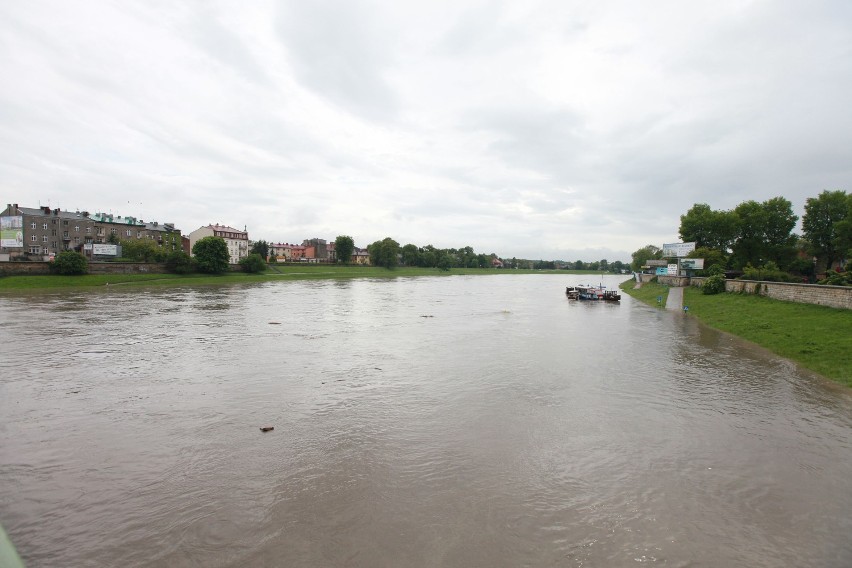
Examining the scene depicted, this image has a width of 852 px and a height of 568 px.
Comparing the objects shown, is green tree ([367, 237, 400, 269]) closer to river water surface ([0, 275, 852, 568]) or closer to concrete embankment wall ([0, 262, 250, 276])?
concrete embankment wall ([0, 262, 250, 276])

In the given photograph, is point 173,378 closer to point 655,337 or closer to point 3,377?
point 3,377

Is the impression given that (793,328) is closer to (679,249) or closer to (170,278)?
(679,249)

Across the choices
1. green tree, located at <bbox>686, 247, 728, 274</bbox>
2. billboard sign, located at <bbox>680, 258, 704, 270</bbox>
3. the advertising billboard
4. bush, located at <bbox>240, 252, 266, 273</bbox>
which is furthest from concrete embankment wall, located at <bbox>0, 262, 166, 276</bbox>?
green tree, located at <bbox>686, 247, 728, 274</bbox>

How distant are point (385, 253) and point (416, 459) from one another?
433 ft

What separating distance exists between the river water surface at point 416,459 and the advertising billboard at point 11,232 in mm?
87294

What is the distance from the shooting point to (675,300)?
5634 centimetres

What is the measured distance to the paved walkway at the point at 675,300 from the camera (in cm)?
5257

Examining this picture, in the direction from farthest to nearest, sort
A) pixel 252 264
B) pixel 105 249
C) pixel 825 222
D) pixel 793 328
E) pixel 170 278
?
pixel 105 249 → pixel 252 264 → pixel 170 278 → pixel 825 222 → pixel 793 328

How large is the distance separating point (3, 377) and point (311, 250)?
181m

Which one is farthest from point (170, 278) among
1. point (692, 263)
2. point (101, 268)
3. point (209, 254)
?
point (692, 263)

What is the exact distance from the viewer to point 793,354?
23312 mm

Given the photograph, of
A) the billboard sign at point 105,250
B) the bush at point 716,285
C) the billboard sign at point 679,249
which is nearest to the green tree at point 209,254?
the billboard sign at point 105,250

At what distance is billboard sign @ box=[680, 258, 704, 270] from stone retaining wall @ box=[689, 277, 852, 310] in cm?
2208

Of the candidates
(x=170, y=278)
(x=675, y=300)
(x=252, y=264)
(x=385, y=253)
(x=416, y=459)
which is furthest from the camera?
(x=385, y=253)
